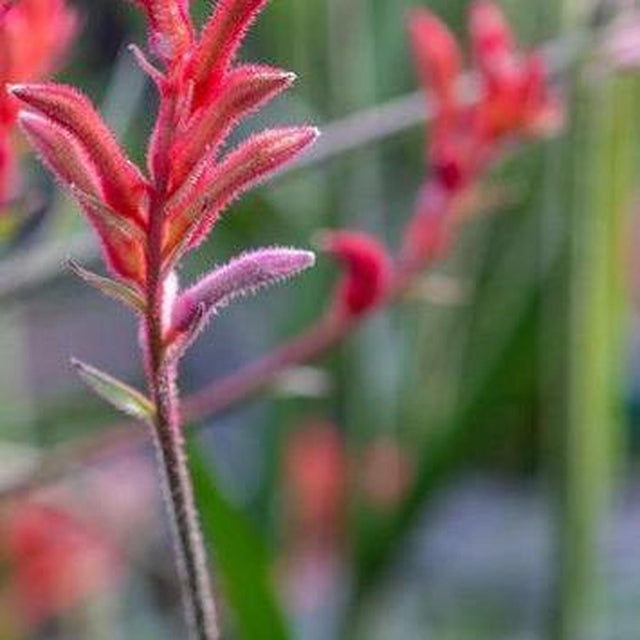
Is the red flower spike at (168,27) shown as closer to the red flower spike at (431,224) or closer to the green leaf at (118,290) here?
the green leaf at (118,290)

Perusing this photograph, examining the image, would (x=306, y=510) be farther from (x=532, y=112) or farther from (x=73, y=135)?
(x=73, y=135)

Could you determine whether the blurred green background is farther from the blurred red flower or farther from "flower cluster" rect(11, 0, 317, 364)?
"flower cluster" rect(11, 0, 317, 364)

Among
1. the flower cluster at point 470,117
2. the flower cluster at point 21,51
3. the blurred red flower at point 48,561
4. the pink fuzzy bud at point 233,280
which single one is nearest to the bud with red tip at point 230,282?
the pink fuzzy bud at point 233,280

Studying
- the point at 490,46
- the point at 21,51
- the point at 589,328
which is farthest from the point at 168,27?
the point at 589,328

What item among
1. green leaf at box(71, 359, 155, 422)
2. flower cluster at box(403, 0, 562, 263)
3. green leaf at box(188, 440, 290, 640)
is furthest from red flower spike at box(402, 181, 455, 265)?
green leaf at box(71, 359, 155, 422)

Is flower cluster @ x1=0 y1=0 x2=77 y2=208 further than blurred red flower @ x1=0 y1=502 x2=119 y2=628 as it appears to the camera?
No

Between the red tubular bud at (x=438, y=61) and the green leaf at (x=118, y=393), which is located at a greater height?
the red tubular bud at (x=438, y=61)
